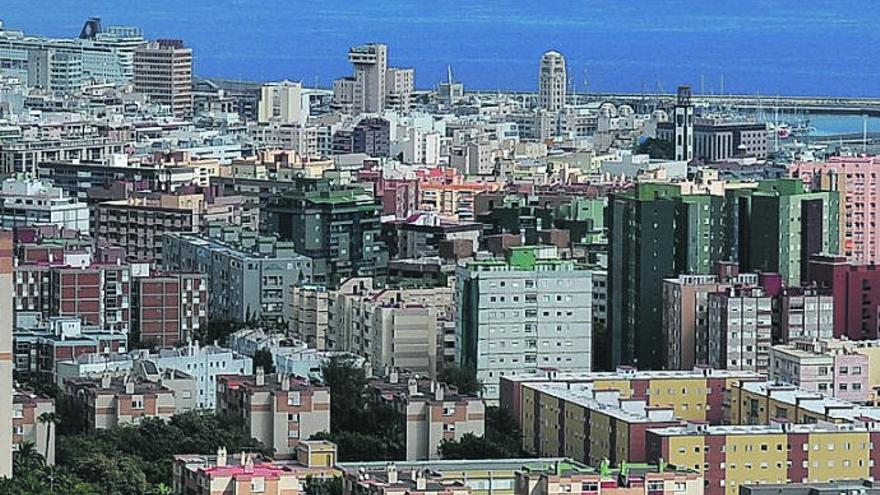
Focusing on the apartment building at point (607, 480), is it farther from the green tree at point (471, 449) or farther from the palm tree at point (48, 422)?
the palm tree at point (48, 422)

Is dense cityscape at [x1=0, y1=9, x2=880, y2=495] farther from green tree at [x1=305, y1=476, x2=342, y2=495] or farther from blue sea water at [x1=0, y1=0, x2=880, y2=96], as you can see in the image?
blue sea water at [x1=0, y1=0, x2=880, y2=96]

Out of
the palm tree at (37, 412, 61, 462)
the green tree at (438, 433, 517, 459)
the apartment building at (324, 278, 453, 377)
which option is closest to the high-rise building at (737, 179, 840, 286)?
the apartment building at (324, 278, 453, 377)

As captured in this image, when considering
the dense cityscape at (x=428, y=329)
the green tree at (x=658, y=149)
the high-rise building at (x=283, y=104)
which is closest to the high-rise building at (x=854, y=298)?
the dense cityscape at (x=428, y=329)

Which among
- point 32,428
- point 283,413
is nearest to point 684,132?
point 283,413

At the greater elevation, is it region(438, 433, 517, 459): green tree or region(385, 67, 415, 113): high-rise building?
region(385, 67, 415, 113): high-rise building

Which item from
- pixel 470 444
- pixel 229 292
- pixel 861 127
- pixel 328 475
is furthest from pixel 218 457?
pixel 861 127

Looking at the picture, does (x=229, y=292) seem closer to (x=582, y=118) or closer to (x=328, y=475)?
(x=328, y=475)
